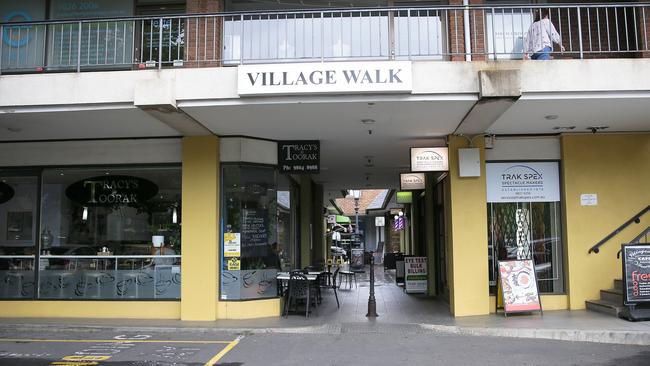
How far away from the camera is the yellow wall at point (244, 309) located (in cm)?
1073

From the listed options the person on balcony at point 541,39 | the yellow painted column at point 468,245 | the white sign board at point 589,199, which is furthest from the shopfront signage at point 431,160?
the white sign board at point 589,199

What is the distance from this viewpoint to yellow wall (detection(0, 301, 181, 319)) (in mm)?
10891

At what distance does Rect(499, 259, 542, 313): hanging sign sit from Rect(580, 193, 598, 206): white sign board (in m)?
1.82

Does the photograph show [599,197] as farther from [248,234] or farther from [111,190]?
[111,190]

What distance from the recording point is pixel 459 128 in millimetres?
10570

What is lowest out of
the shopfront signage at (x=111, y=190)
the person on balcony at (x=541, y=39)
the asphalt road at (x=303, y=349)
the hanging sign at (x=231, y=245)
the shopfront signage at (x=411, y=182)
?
the asphalt road at (x=303, y=349)

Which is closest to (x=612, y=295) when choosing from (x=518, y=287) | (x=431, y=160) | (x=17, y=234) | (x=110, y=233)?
(x=518, y=287)

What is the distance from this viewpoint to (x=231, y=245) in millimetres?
10914

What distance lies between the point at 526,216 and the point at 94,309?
881 centimetres

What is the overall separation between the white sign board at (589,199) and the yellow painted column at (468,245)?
210cm

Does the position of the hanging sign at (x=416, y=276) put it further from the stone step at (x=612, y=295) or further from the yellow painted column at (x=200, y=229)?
the yellow painted column at (x=200, y=229)

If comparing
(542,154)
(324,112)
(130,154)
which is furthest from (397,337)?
(130,154)

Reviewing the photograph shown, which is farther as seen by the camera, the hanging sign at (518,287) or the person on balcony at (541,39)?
the hanging sign at (518,287)

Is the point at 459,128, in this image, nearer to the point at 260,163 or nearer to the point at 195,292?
the point at 260,163
